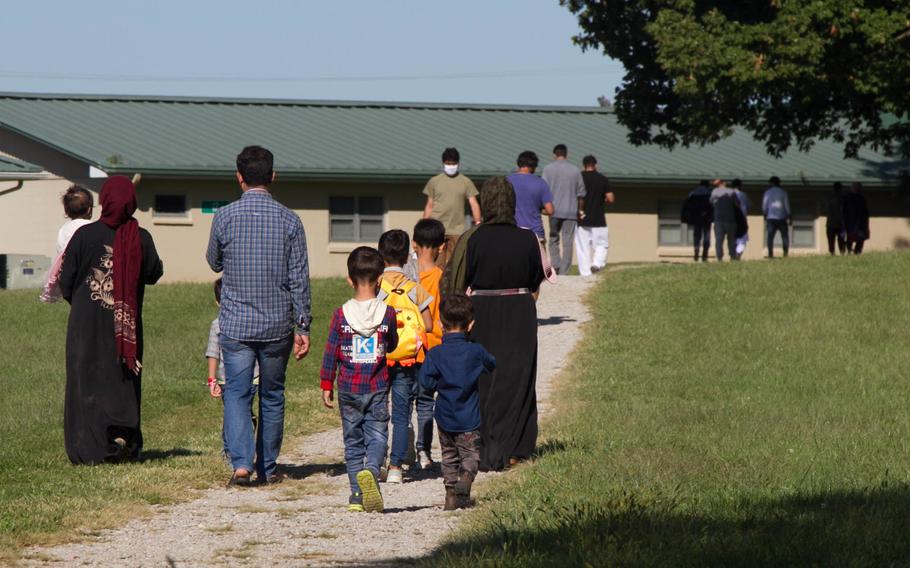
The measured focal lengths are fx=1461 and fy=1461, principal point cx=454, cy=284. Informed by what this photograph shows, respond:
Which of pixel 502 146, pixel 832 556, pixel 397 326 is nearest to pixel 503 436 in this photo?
pixel 397 326

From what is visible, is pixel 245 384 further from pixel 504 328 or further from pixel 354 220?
pixel 354 220

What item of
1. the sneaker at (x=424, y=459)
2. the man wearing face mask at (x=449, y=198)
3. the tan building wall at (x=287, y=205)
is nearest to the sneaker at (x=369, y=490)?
the sneaker at (x=424, y=459)

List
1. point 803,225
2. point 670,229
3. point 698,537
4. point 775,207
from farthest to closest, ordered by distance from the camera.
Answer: point 803,225 < point 670,229 < point 775,207 < point 698,537

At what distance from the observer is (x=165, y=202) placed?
34.0m

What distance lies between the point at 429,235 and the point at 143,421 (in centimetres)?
401

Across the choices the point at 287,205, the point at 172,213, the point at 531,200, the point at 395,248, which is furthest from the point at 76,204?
the point at 287,205

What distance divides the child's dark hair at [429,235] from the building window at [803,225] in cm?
3068

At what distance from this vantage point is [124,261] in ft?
31.9

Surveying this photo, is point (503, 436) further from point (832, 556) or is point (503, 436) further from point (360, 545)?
point (832, 556)

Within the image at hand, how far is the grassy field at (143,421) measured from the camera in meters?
8.12

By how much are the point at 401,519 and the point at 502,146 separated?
31.1m

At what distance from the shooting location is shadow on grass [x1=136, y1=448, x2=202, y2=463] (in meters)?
10.2

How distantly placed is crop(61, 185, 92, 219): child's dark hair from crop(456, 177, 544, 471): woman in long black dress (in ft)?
9.11

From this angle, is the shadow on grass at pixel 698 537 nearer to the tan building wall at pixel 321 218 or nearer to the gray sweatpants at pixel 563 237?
the gray sweatpants at pixel 563 237
